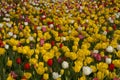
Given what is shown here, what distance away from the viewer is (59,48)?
6.00m

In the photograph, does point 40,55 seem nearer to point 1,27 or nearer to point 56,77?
point 56,77

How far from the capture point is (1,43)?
564cm

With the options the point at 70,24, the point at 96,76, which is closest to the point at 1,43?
the point at 96,76

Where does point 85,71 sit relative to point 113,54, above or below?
above

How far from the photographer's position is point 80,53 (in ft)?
17.2

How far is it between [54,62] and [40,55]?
1.15 feet

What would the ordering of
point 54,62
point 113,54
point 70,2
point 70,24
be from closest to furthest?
point 54,62 < point 113,54 < point 70,24 < point 70,2

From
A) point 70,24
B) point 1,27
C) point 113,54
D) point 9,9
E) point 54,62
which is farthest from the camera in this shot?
point 9,9

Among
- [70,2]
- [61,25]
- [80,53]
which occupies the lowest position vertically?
[70,2]

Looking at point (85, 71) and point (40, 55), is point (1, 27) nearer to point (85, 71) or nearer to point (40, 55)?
point (40, 55)

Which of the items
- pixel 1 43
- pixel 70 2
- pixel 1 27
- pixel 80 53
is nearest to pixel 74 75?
pixel 80 53

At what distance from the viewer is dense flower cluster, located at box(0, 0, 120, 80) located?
4895 mm

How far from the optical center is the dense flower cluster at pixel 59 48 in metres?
4.89

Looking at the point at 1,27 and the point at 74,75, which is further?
the point at 1,27
